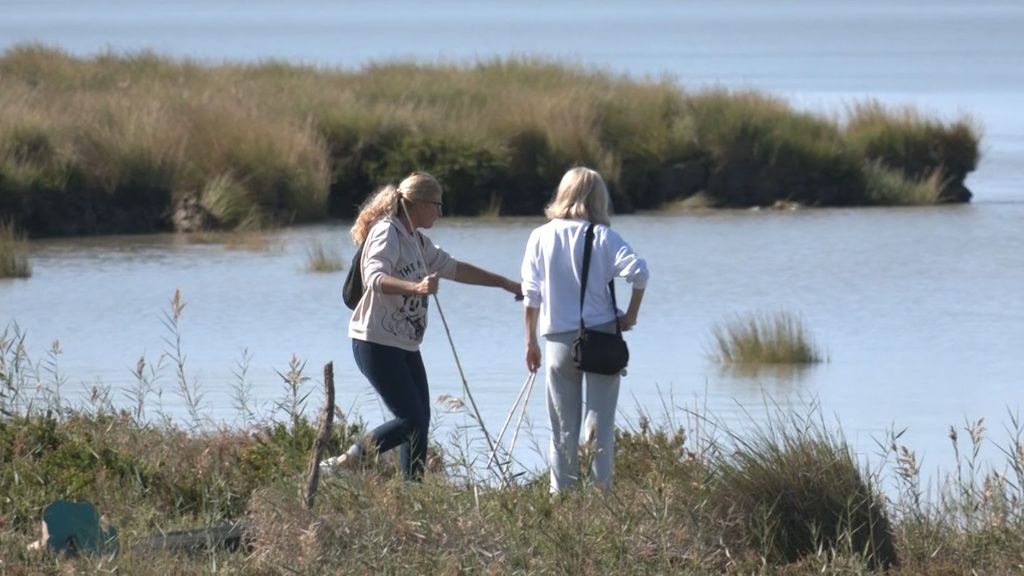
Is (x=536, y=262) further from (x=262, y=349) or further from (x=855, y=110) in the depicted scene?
(x=855, y=110)

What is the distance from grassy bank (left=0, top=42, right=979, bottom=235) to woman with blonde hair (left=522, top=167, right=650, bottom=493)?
48.9 feet

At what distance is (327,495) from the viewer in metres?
6.30

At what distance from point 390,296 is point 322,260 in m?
11.5

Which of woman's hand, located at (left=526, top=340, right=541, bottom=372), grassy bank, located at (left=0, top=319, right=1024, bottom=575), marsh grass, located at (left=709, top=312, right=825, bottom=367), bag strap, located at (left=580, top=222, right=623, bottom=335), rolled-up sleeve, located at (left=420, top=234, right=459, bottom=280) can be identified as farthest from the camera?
marsh grass, located at (left=709, top=312, right=825, bottom=367)

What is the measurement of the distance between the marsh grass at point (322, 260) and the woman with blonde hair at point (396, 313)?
11.3 meters

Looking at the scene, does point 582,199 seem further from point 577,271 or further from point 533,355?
point 533,355

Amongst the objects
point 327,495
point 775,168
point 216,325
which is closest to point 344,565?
point 327,495

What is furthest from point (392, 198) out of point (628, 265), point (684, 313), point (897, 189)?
point (897, 189)

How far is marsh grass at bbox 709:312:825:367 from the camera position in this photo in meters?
13.3

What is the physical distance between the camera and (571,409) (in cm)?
758

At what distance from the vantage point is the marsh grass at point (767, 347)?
13.3 metres

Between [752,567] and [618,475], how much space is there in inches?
67.1

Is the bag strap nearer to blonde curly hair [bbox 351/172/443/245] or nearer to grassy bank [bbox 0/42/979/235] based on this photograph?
blonde curly hair [bbox 351/172/443/245]

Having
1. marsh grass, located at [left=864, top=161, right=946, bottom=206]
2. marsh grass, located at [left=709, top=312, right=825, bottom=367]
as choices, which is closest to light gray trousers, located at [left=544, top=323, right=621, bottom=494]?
marsh grass, located at [left=709, top=312, right=825, bottom=367]
